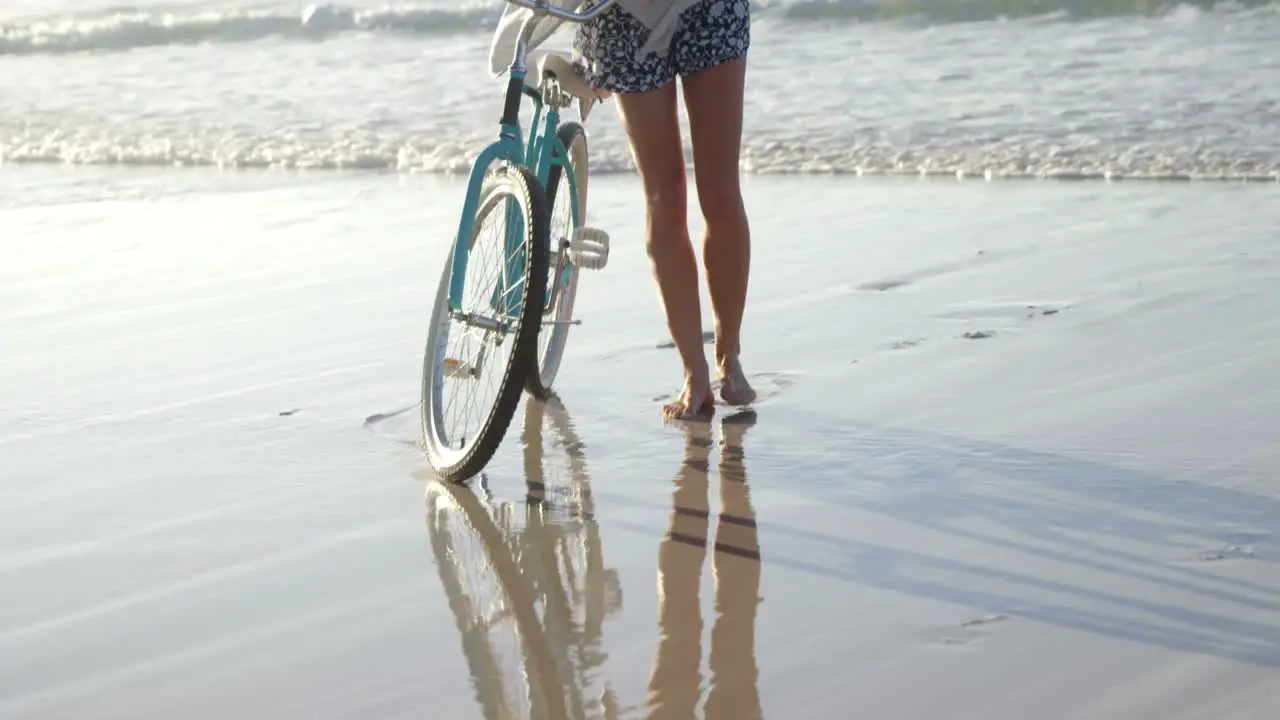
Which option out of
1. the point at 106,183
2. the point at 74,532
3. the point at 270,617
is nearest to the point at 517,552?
the point at 270,617

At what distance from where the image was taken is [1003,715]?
2541mm

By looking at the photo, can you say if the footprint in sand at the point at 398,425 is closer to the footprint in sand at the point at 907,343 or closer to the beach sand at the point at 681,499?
the beach sand at the point at 681,499

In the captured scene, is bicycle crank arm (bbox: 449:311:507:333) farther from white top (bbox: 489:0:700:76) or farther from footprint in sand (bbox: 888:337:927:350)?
footprint in sand (bbox: 888:337:927:350)

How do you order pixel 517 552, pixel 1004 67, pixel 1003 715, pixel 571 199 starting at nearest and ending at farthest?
pixel 1003 715, pixel 517 552, pixel 571 199, pixel 1004 67

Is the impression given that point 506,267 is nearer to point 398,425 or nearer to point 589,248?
point 589,248

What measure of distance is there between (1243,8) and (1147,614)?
1150 cm

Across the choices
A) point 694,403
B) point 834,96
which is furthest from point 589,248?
point 834,96

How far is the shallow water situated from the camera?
9.02 meters

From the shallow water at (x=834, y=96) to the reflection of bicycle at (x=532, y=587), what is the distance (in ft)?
16.7

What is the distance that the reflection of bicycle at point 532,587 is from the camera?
2.75 meters

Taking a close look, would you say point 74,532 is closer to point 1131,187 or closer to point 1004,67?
point 1131,187

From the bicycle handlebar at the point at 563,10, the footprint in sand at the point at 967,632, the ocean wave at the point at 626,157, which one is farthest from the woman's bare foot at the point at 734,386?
the ocean wave at the point at 626,157

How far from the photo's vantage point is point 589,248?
4383 mm

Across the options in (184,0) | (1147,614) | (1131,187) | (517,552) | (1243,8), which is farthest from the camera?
(184,0)
